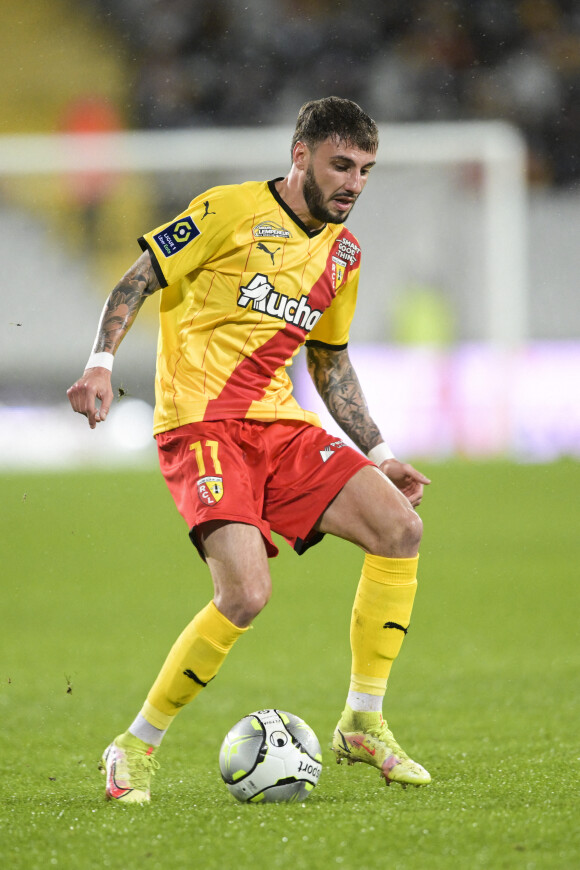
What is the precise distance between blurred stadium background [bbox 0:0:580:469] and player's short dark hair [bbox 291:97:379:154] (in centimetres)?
792

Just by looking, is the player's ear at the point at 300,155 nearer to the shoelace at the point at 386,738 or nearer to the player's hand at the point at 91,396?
the player's hand at the point at 91,396

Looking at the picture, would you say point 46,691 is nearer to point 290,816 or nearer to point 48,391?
point 290,816

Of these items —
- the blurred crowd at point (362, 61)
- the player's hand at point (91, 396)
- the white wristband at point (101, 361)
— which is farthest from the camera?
the blurred crowd at point (362, 61)

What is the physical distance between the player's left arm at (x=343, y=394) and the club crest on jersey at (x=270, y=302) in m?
0.28

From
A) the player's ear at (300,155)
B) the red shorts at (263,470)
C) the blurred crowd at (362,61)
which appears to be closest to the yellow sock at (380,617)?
the red shorts at (263,470)

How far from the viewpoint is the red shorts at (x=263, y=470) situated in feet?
10.3

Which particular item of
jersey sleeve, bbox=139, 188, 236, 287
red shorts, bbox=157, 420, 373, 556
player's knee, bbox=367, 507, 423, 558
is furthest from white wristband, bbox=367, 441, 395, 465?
jersey sleeve, bbox=139, 188, 236, 287

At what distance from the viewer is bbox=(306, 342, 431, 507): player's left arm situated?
144 inches

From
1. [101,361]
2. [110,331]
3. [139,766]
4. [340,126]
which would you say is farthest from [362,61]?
[139,766]

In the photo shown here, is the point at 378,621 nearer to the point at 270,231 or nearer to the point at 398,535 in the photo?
the point at 398,535

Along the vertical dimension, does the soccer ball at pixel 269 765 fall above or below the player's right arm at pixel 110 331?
below

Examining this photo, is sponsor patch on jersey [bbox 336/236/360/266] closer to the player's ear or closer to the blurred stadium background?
the player's ear

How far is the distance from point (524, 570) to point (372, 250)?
18.0 feet

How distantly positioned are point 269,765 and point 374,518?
719mm
